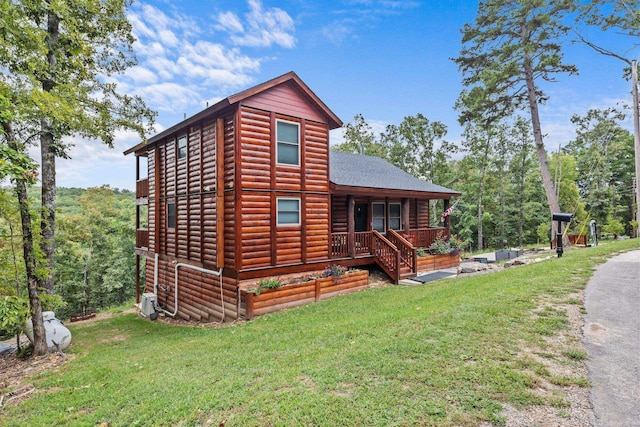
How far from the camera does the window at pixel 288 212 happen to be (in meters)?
9.68

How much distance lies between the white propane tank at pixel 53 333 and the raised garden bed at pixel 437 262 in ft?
38.2

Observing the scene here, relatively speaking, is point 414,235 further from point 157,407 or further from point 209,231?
point 157,407

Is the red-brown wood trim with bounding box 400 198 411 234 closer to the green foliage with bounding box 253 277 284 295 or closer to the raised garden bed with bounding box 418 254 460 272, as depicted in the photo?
the raised garden bed with bounding box 418 254 460 272

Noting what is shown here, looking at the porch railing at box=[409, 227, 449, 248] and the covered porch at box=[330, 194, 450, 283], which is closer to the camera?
the covered porch at box=[330, 194, 450, 283]

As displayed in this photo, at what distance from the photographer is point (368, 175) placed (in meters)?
14.5

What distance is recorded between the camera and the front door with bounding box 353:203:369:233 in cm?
1409

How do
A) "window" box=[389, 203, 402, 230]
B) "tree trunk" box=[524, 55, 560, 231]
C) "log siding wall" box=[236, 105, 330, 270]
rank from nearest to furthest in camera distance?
"log siding wall" box=[236, 105, 330, 270]
"window" box=[389, 203, 402, 230]
"tree trunk" box=[524, 55, 560, 231]

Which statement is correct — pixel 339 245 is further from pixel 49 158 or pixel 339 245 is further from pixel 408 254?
pixel 49 158

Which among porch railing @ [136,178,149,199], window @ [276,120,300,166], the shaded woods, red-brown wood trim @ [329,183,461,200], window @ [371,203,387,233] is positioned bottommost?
the shaded woods

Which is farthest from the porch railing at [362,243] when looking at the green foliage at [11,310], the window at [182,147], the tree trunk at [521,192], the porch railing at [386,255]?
the tree trunk at [521,192]

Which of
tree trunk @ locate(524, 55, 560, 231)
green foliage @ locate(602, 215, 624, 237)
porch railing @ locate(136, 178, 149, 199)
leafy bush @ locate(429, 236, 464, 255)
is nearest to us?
leafy bush @ locate(429, 236, 464, 255)

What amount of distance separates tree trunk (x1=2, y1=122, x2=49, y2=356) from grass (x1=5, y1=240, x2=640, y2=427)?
2.90ft

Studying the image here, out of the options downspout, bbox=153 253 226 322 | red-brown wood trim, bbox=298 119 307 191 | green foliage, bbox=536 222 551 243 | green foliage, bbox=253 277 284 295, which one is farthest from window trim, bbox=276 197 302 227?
green foliage, bbox=536 222 551 243

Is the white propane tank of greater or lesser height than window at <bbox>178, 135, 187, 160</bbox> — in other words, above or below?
below
